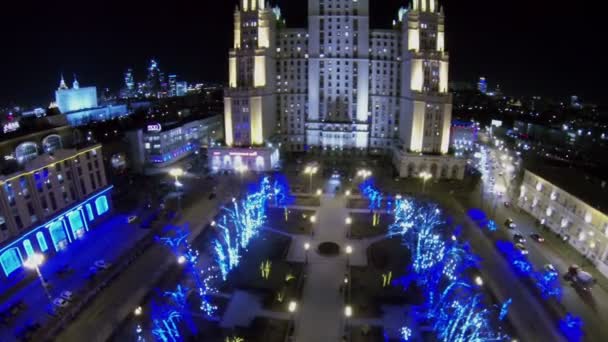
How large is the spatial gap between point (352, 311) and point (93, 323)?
2233 cm

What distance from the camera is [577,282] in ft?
114

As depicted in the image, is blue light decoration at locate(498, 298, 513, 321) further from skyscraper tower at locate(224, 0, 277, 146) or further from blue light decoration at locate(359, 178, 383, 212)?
skyscraper tower at locate(224, 0, 277, 146)

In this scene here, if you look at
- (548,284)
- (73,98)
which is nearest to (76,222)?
(548,284)

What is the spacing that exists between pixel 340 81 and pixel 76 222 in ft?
195

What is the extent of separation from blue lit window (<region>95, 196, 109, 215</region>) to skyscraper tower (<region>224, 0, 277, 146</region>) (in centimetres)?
2899

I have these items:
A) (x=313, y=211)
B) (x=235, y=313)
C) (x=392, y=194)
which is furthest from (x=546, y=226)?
(x=235, y=313)

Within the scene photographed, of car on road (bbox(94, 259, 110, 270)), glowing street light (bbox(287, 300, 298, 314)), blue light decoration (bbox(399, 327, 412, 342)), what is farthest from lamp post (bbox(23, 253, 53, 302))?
blue light decoration (bbox(399, 327, 412, 342))

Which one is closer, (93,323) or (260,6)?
(93,323)

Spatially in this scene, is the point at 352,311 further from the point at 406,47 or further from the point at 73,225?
the point at 406,47

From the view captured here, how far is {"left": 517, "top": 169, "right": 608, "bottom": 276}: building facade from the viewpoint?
36781 millimetres

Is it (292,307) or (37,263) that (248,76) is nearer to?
(37,263)

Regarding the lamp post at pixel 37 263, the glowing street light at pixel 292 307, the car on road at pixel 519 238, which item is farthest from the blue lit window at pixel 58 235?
the car on road at pixel 519 238

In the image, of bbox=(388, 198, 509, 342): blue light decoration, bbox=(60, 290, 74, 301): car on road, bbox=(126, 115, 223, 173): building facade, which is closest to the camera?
bbox=(388, 198, 509, 342): blue light decoration

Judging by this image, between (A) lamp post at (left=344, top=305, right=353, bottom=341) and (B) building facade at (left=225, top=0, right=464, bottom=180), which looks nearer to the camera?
(A) lamp post at (left=344, top=305, right=353, bottom=341)
